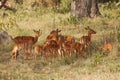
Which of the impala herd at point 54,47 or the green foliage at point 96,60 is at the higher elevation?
the impala herd at point 54,47

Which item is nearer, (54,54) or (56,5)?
(54,54)

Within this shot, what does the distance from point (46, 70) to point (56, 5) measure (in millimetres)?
13389

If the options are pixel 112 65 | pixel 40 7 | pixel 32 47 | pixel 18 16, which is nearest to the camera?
pixel 112 65

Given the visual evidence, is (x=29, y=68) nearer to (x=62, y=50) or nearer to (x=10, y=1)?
(x=62, y=50)

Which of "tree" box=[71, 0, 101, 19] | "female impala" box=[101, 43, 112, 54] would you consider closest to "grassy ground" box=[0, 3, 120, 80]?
"female impala" box=[101, 43, 112, 54]

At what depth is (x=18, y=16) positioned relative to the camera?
65.2 ft

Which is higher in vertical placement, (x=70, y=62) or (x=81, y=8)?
(x=81, y=8)

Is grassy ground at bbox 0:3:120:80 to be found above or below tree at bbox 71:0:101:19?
below

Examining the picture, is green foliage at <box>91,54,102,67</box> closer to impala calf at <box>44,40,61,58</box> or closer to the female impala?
the female impala

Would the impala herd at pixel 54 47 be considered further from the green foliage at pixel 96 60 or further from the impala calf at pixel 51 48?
the green foliage at pixel 96 60

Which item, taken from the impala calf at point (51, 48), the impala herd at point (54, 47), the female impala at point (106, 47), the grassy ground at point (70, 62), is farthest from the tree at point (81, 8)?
the impala calf at point (51, 48)

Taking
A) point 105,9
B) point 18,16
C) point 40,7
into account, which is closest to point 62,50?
point 18,16

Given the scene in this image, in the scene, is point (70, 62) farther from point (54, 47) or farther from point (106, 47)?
point (106, 47)

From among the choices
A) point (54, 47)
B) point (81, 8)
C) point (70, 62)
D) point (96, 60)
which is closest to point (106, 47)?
point (96, 60)
